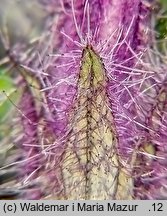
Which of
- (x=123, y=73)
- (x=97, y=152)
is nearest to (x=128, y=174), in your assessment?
(x=97, y=152)

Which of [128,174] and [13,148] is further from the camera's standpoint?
[13,148]

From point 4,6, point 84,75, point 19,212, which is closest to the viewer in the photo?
point 84,75

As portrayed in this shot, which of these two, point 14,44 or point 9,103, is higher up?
point 14,44

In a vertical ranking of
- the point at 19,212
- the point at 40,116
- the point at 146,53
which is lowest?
the point at 19,212

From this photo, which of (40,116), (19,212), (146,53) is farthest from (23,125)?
(146,53)

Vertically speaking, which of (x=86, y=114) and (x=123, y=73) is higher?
(x=123, y=73)

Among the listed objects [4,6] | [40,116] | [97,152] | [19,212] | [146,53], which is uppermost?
[4,6]

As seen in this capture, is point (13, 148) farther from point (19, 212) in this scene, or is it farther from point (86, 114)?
point (86, 114)

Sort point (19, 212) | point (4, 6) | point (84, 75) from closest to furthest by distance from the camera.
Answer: point (84, 75) → point (19, 212) → point (4, 6)

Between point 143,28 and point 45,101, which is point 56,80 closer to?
point 45,101
